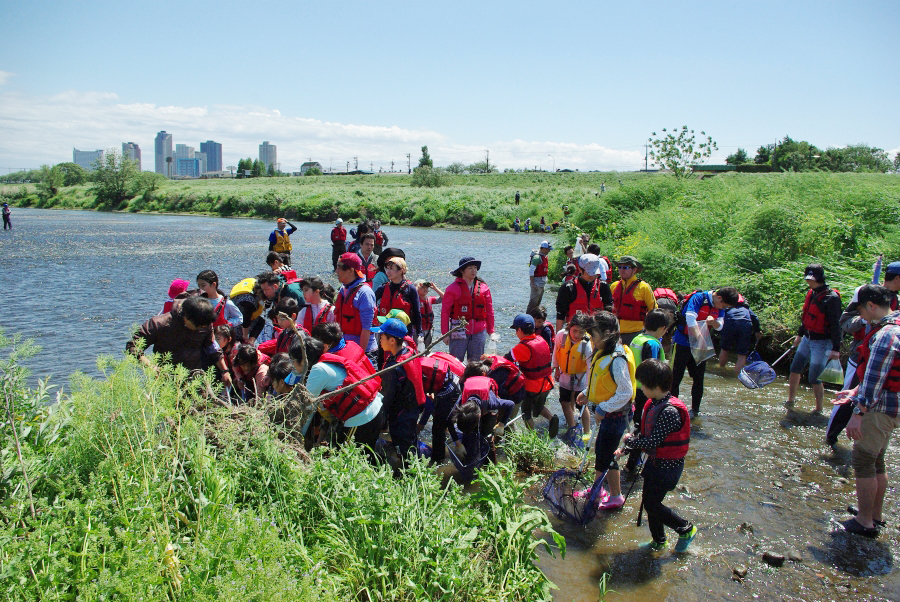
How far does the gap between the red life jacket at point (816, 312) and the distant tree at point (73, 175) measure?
120035 millimetres

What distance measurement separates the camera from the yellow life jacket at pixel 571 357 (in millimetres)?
6316

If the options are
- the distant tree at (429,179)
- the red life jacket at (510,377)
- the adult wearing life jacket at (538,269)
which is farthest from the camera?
the distant tree at (429,179)

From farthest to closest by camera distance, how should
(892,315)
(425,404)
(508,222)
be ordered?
(508,222) → (425,404) → (892,315)

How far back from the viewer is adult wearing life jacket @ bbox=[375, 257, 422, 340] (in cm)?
730

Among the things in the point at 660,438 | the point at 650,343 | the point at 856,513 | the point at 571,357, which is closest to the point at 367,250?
the point at 571,357

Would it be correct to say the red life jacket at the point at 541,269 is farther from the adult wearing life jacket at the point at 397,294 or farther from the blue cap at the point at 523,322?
the blue cap at the point at 523,322

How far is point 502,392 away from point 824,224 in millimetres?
10097

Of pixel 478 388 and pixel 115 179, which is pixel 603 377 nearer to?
pixel 478 388

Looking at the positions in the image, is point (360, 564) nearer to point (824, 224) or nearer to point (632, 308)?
point (632, 308)

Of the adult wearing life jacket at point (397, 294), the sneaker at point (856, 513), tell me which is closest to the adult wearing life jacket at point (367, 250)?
the adult wearing life jacket at point (397, 294)

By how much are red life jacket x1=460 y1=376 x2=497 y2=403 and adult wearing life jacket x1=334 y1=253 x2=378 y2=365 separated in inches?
57.4

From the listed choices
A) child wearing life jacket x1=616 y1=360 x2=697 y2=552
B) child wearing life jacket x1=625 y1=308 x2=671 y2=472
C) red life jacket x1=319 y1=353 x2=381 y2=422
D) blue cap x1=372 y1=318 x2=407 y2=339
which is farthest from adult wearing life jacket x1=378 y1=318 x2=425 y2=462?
child wearing life jacket x1=625 y1=308 x2=671 y2=472

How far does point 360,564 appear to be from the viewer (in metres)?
3.31

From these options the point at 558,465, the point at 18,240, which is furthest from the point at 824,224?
the point at 18,240
